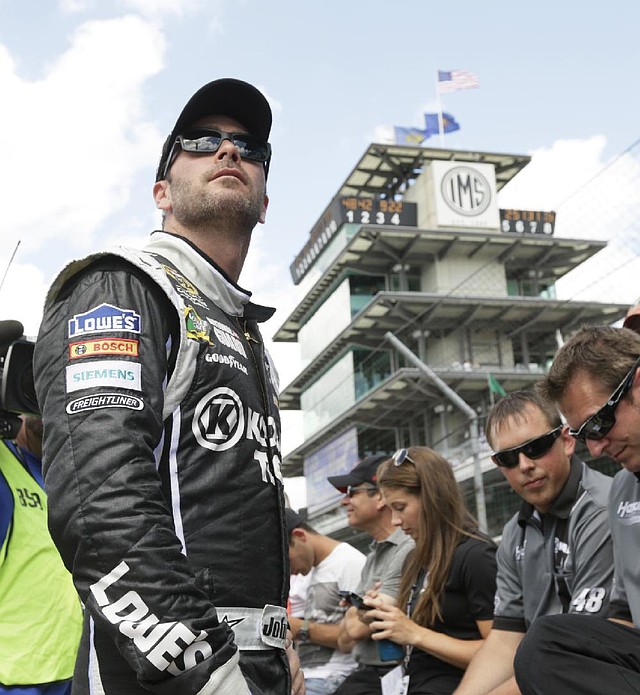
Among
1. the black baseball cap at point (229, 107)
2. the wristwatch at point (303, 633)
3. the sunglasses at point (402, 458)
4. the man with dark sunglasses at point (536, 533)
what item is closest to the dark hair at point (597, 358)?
the man with dark sunglasses at point (536, 533)

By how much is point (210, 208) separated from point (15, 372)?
1239 mm

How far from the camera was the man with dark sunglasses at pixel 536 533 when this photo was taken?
319cm

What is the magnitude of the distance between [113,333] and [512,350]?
42.2 meters

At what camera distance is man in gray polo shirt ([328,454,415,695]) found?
14.4 ft

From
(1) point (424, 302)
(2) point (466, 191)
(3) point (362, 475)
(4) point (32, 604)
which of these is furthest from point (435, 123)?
(4) point (32, 604)

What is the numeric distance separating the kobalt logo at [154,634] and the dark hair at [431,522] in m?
2.61

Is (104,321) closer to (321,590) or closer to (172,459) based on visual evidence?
(172,459)

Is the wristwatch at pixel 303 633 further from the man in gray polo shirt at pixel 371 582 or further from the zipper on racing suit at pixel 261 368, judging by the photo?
the zipper on racing suit at pixel 261 368

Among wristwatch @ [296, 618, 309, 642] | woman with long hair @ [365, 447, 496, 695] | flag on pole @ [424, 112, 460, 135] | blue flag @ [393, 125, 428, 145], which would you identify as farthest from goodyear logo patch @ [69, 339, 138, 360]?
flag on pole @ [424, 112, 460, 135]

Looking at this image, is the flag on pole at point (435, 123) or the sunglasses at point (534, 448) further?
the flag on pole at point (435, 123)

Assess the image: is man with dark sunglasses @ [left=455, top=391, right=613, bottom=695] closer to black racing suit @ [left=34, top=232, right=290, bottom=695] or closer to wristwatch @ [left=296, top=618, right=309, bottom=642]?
A: black racing suit @ [left=34, top=232, right=290, bottom=695]

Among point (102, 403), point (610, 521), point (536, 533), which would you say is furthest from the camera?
point (536, 533)

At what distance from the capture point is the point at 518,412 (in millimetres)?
3613

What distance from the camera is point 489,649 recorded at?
3.45 m
